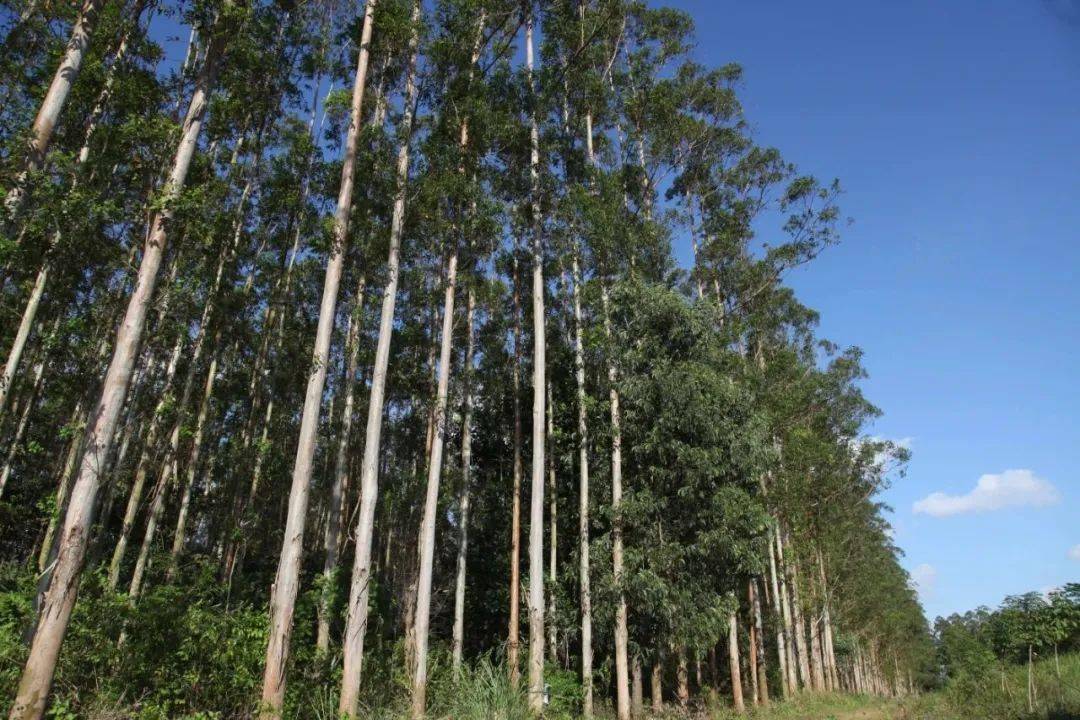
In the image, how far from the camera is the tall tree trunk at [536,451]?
1052 cm

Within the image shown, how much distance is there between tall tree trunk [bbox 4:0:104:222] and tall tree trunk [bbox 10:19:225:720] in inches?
46.9

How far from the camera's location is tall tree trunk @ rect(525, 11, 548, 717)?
1052 cm

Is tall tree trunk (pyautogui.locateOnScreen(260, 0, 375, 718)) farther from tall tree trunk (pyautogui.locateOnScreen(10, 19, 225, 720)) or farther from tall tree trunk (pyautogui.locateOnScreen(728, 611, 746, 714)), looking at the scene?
tall tree trunk (pyautogui.locateOnScreen(728, 611, 746, 714))

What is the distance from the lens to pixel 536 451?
1205cm

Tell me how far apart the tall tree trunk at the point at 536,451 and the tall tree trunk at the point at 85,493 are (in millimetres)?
Answer: 6471

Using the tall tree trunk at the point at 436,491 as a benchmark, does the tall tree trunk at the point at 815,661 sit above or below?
below

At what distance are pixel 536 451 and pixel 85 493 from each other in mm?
7544

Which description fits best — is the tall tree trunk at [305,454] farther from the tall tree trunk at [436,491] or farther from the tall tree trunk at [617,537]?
the tall tree trunk at [617,537]

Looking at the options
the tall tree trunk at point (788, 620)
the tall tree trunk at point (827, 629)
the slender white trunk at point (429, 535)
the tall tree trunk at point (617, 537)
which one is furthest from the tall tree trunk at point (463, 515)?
the tall tree trunk at point (827, 629)

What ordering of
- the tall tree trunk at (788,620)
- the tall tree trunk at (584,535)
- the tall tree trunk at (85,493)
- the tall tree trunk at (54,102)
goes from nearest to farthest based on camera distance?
the tall tree trunk at (85,493)
the tall tree trunk at (54,102)
the tall tree trunk at (584,535)
the tall tree trunk at (788,620)

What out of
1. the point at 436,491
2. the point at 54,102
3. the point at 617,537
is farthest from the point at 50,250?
the point at 617,537

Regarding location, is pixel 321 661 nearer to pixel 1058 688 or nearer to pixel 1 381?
pixel 1 381

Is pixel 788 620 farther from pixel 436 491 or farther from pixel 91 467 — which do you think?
pixel 91 467

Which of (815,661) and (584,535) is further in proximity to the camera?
(815,661)
